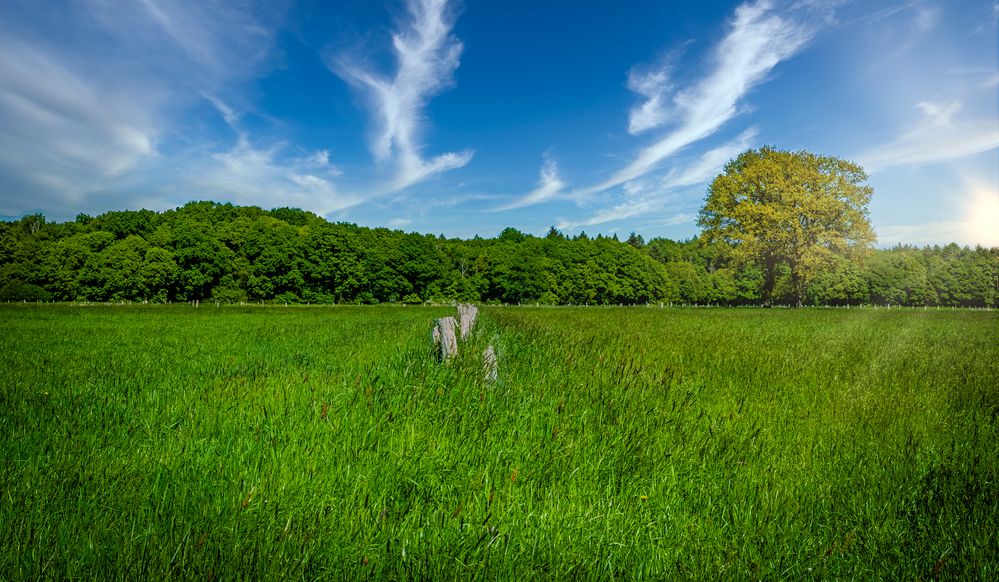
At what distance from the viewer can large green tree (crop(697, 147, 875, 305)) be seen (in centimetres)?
3797

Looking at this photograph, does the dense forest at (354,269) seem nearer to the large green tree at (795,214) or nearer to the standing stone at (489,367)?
the large green tree at (795,214)

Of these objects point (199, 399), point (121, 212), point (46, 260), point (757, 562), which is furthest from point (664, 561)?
point (121, 212)

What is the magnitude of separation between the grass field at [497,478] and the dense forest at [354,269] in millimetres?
58846

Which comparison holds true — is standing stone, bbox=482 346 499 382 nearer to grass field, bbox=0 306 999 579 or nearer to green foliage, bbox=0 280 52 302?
grass field, bbox=0 306 999 579

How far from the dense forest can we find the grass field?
193 ft

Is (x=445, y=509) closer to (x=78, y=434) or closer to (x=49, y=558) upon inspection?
(x=49, y=558)

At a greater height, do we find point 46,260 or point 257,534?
point 46,260

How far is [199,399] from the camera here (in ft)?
18.7

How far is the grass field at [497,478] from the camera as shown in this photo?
8.41 feet

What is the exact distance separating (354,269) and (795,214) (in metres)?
68.5

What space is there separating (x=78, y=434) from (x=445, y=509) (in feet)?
13.5

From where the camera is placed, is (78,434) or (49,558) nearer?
(49,558)

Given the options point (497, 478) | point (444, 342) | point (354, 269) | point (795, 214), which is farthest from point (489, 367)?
point (354, 269)

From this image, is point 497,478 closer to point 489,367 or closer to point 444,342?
point 489,367
